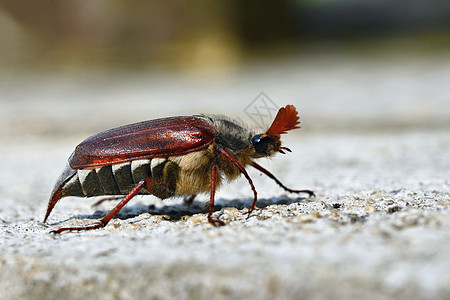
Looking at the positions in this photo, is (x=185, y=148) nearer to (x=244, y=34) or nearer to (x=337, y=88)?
(x=337, y=88)

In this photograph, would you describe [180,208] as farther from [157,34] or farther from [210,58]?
[157,34]

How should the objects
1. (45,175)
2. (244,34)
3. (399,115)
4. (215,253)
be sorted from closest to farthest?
1. (215,253)
2. (45,175)
3. (399,115)
4. (244,34)

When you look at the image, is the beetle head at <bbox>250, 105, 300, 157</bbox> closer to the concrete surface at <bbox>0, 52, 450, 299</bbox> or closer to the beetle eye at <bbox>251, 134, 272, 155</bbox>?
the beetle eye at <bbox>251, 134, 272, 155</bbox>

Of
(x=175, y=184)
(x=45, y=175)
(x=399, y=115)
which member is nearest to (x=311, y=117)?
(x=399, y=115)

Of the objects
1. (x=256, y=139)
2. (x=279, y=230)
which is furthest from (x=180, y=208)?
(x=279, y=230)

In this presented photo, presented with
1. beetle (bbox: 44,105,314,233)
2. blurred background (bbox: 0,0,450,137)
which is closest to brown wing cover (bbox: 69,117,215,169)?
beetle (bbox: 44,105,314,233)

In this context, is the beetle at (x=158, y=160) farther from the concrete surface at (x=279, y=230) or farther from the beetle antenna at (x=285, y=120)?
the concrete surface at (x=279, y=230)

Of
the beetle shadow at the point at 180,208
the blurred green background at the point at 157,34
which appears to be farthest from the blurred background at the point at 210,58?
the beetle shadow at the point at 180,208
